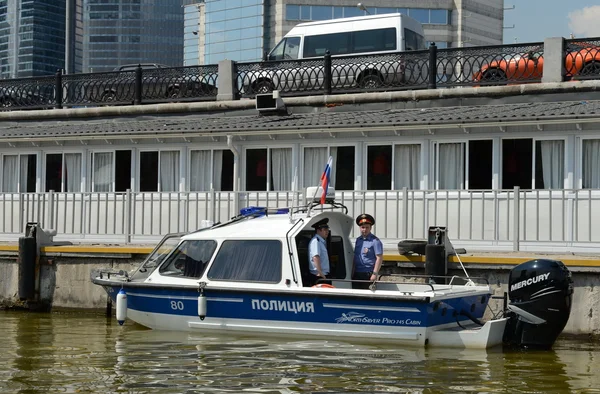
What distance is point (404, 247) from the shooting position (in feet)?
56.0

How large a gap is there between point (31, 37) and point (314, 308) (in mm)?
106655

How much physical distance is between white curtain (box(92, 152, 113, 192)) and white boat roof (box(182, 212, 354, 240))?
679cm

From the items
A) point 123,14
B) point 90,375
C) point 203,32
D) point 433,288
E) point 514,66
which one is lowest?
point 90,375

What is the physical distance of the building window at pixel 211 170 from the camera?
72.1 ft

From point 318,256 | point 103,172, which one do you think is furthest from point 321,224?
point 103,172

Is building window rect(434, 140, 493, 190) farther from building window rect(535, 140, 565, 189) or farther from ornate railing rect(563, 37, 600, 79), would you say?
ornate railing rect(563, 37, 600, 79)

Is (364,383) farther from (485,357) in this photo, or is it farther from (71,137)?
(71,137)

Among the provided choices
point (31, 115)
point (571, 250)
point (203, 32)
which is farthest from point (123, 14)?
point (571, 250)

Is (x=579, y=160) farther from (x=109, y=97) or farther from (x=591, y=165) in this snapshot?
(x=109, y=97)

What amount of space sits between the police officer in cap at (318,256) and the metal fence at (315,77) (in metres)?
7.67

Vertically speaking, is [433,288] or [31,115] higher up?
[31,115]

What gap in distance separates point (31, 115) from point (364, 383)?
16.0 m

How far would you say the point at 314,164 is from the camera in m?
21.1

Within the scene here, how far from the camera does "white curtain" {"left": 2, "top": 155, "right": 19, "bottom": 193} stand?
23.6 m
